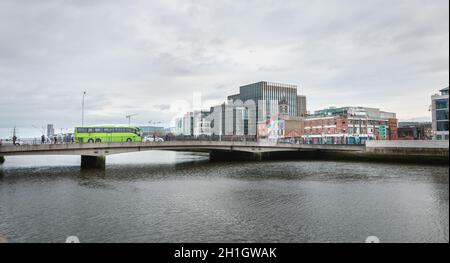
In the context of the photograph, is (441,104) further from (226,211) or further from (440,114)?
(226,211)

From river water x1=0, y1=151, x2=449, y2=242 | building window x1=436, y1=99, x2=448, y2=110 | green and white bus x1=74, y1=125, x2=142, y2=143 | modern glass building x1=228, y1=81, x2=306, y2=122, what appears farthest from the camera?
modern glass building x1=228, y1=81, x2=306, y2=122

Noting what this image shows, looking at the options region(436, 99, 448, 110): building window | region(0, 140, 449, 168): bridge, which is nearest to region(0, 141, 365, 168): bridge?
region(0, 140, 449, 168): bridge

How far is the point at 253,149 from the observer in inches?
2126

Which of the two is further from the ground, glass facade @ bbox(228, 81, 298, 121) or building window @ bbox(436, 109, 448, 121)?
glass facade @ bbox(228, 81, 298, 121)

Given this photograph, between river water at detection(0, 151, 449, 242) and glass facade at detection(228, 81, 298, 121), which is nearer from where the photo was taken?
river water at detection(0, 151, 449, 242)

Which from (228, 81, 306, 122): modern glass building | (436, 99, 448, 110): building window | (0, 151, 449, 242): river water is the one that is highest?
(228, 81, 306, 122): modern glass building

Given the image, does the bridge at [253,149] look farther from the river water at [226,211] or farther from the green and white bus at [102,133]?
the green and white bus at [102,133]

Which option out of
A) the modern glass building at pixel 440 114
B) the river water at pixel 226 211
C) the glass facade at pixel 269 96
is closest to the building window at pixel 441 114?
the modern glass building at pixel 440 114

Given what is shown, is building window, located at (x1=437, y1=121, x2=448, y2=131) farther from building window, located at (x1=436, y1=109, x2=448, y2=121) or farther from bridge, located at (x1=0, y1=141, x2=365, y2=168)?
bridge, located at (x1=0, y1=141, x2=365, y2=168)

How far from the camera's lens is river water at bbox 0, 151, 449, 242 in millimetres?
12984

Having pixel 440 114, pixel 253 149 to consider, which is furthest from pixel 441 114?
pixel 253 149

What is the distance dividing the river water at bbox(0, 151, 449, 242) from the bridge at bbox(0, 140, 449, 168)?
8262mm
